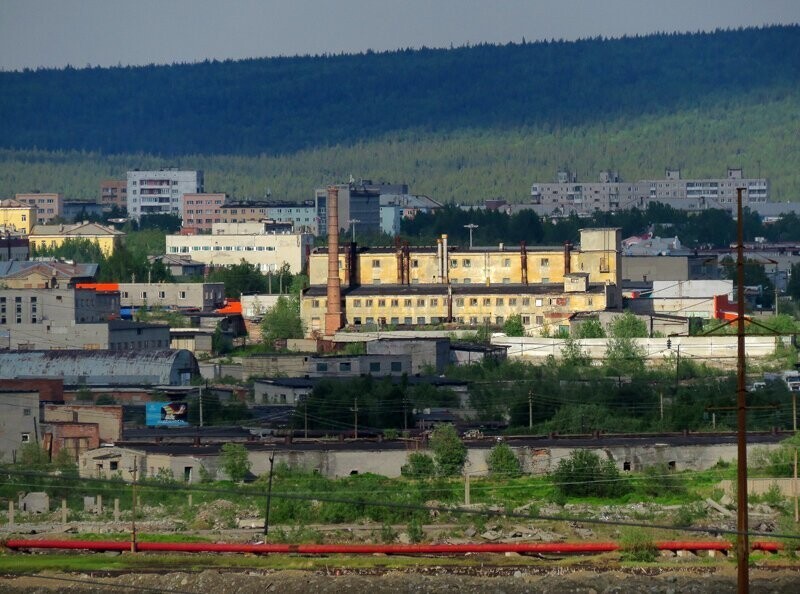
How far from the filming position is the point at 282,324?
59.2 m

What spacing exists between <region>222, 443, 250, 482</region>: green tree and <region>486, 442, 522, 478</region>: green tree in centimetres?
374

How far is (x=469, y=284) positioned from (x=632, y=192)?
252 ft

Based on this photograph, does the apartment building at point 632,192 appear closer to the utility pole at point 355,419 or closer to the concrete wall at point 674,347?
the concrete wall at point 674,347

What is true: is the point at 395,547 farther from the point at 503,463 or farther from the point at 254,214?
the point at 254,214

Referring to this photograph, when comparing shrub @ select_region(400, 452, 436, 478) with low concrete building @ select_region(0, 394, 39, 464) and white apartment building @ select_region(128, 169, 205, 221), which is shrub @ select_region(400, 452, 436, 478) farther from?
white apartment building @ select_region(128, 169, 205, 221)

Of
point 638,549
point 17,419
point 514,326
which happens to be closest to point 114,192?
point 514,326

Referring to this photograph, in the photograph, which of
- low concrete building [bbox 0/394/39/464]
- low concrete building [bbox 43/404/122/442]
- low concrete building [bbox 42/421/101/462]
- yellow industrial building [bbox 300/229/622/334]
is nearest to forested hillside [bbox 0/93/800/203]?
yellow industrial building [bbox 300/229/622/334]

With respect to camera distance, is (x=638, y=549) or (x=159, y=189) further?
(x=159, y=189)

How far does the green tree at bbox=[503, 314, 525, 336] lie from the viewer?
55.7 meters

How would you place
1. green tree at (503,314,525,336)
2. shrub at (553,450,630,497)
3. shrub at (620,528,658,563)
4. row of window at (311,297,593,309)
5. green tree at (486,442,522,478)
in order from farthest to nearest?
row of window at (311,297,593,309), green tree at (503,314,525,336), green tree at (486,442,522,478), shrub at (553,450,630,497), shrub at (620,528,658,563)

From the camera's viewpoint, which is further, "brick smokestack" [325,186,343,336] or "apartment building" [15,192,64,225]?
"apartment building" [15,192,64,225]

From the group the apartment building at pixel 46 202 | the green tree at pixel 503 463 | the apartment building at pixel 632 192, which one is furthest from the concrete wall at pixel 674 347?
the apartment building at pixel 632 192

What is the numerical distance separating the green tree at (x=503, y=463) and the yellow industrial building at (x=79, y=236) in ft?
199

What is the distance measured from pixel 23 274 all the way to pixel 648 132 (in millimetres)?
114351
